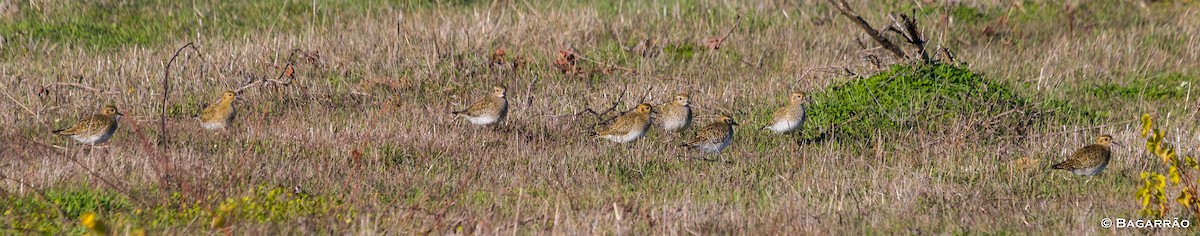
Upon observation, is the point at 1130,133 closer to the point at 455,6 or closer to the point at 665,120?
the point at 665,120

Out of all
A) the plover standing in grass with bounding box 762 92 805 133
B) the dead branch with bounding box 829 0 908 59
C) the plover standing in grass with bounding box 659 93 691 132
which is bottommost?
the plover standing in grass with bounding box 659 93 691 132

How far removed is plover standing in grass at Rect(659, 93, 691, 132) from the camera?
9828mm

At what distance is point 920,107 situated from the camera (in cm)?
981

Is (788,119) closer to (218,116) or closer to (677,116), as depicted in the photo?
(677,116)

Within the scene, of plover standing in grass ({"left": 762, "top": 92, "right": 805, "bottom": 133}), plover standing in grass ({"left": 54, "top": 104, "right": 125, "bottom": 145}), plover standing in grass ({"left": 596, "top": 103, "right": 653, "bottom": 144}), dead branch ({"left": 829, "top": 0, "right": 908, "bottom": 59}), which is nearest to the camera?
plover standing in grass ({"left": 54, "top": 104, "right": 125, "bottom": 145})

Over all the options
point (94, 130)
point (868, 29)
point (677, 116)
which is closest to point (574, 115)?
point (677, 116)

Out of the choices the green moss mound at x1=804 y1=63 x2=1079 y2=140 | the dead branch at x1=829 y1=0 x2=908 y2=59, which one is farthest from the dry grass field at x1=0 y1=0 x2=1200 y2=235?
the dead branch at x1=829 y1=0 x2=908 y2=59

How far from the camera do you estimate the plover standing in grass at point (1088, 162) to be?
802 cm

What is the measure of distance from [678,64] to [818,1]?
3.56m

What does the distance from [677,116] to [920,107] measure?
166 centimetres

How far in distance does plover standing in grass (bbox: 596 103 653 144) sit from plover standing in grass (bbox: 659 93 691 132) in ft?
0.81

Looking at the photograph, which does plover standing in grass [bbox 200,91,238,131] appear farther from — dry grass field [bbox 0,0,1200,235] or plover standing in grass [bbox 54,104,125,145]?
plover standing in grass [bbox 54,104,125,145]

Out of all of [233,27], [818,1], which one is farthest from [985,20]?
[233,27]

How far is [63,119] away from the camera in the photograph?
10.2 metres
